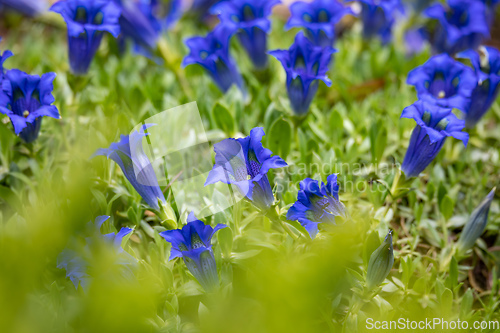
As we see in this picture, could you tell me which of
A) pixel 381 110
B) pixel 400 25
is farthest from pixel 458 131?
pixel 400 25

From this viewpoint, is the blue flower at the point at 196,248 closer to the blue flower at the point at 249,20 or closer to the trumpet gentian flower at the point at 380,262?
the trumpet gentian flower at the point at 380,262

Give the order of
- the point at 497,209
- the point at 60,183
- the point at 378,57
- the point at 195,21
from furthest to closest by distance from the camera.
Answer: the point at 195,21 < the point at 378,57 < the point at 497,209 < the point at 60,183

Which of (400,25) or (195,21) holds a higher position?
(195,21)

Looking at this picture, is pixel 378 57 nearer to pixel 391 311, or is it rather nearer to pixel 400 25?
pixel 400 25

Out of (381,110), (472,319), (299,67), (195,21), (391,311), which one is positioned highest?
(195,21)

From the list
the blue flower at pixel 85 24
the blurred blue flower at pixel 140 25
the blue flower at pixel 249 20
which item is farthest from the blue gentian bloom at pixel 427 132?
the blurred blue flower at pixel 140 25

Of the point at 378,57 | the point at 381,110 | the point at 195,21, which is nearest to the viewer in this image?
the point at 381,110

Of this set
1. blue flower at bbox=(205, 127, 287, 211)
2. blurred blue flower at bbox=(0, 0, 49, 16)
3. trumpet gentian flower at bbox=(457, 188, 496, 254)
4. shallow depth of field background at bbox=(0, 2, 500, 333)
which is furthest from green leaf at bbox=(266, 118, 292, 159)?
blurred blue flower at bbox=(0, 0, 49, 16)
